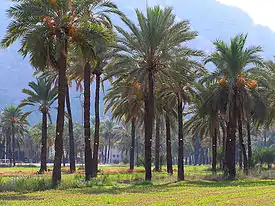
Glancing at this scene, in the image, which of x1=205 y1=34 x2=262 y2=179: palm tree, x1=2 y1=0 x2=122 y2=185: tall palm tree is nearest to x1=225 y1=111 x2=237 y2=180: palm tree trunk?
x1=205 y1=34 x2=262 y2=179: palm tree

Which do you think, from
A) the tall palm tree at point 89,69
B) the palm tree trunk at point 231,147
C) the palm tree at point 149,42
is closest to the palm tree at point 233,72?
the palm tree trunk at point 231,147

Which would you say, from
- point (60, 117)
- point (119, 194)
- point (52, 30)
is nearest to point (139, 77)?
point (60, 117)

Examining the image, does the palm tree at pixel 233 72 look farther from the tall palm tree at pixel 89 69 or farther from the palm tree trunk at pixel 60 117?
the palm tree trunk at pixel 60 117

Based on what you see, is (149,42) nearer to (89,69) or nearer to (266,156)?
(89,69)

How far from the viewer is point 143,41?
30.0 m

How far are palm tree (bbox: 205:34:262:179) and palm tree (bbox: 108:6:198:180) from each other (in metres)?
4.95

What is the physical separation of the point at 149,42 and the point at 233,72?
Answer: 7660 millimetres

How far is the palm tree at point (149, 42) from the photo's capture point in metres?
30.0

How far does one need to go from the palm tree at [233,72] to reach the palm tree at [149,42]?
4.95 meters

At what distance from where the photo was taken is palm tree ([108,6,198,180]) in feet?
98.4

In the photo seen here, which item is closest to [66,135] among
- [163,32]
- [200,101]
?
[200,101]

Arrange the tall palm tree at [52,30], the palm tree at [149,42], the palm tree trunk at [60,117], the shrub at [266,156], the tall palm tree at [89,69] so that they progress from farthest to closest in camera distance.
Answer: the shrub at [266,156]
the palm tree at [149,42]
the tall palm tree at [89,69]
the palm tree trunk at [60,117]
the tall palm tree at [52,30]

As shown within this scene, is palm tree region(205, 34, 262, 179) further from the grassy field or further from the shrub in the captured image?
the shrub

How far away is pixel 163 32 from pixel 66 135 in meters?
83.5
